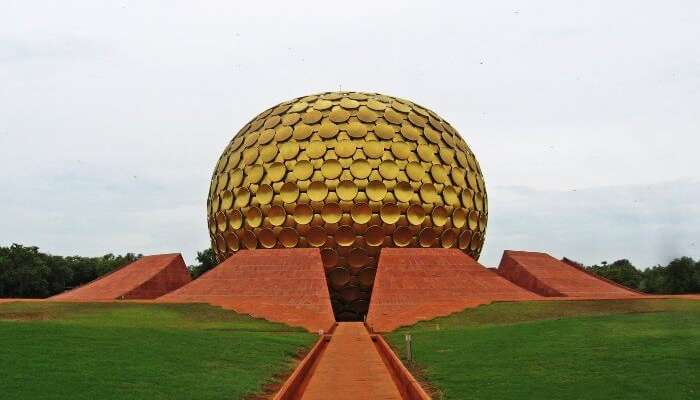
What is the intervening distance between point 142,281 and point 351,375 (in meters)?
20.1

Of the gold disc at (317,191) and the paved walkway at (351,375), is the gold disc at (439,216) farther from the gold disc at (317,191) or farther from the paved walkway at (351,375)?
the paved walkway at (351,375)

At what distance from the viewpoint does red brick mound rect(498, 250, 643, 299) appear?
86.8 feet

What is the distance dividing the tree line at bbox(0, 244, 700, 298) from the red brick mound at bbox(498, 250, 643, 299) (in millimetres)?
14957

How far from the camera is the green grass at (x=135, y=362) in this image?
8.43 m

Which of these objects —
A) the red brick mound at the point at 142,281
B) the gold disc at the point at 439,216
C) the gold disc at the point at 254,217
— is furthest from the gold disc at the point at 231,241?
the gold disc at the point at 439,216

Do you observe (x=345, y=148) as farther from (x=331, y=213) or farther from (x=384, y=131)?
(x=331, y=213)

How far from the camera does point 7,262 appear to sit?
47125 millimetres

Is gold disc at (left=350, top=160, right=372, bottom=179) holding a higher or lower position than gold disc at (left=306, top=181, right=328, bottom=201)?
higher

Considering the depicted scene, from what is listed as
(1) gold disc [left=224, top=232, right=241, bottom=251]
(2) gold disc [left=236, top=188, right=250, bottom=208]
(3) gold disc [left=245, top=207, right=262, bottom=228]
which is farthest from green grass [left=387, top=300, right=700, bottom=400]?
(1) gold disc [left=224, top=232, right=241, bottom=251]

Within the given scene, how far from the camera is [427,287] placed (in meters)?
23.2

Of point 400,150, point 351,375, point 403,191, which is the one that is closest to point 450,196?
point 403,191

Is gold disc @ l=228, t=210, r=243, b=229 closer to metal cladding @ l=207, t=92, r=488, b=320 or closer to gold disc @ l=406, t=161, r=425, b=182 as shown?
metal cladding @ l=207, t=92, r=488, b=320

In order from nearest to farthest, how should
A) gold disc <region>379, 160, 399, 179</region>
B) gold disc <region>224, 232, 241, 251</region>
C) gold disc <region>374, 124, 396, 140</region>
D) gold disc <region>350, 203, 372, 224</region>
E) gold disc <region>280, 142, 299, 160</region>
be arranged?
gold disc <region>350, 203, 372, 224</region> < gold disc <region>379, 160, 399, 179</region> < gold disc <region>280, 142, 299, 160</region> < gold disc <region>374, 124, 396, 140</region> < gold disc <region>224, 232, 241, 251</region>

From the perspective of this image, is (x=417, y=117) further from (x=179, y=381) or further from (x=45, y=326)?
(x=179, y=381)
